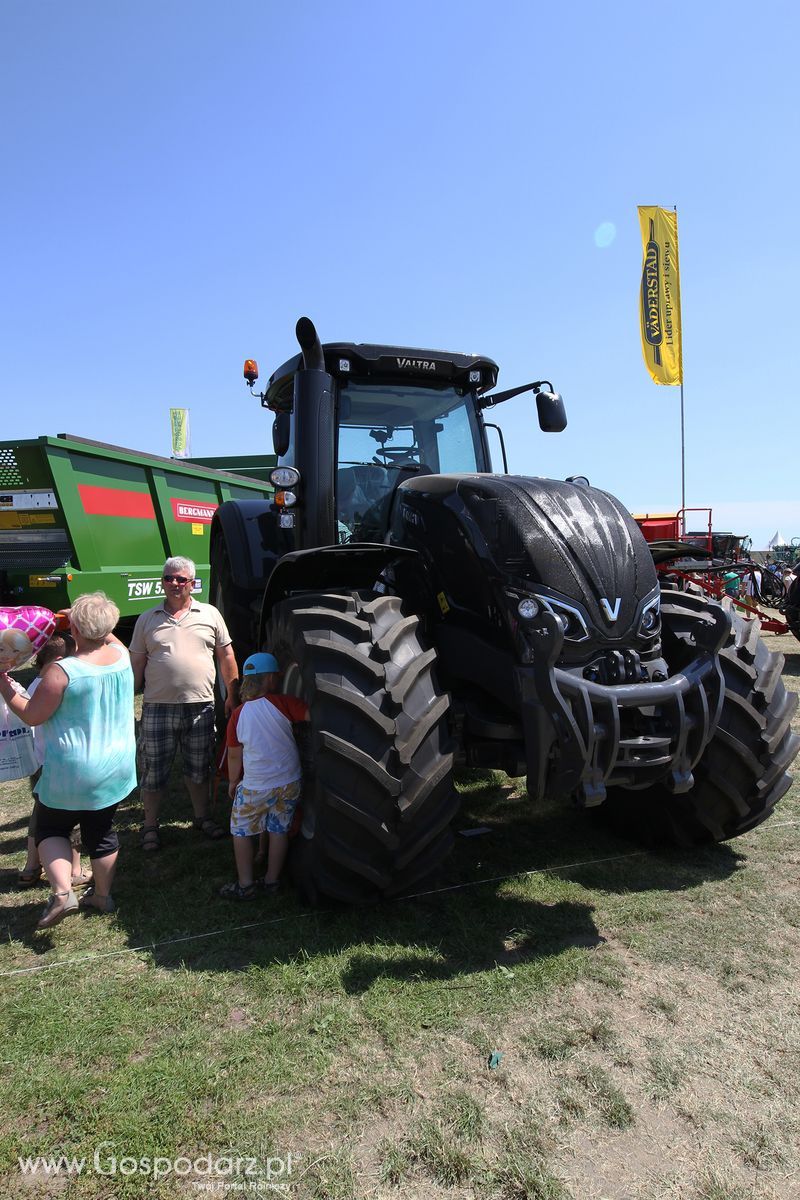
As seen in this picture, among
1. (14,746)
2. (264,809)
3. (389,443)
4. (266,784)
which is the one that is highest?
(389,443)

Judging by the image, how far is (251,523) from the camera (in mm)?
5168

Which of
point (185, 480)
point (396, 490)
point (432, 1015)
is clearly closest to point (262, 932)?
point (432, 1015)

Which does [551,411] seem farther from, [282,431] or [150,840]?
[150,840]

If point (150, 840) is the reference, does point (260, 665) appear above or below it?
above

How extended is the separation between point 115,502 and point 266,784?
7103 millimetres

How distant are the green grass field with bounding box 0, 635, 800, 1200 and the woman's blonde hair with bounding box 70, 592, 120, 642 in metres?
1.24

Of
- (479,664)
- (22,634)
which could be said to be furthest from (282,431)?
(479,664)

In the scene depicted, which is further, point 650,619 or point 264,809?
point 264,809

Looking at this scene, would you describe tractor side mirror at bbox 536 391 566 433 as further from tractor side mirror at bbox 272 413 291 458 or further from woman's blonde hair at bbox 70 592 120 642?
woman's blonde hair at bbox 70 592 120 642

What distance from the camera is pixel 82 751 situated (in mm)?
3199

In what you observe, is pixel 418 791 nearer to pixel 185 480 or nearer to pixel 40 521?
pixel 40 521

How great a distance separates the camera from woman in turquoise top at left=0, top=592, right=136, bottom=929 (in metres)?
3.13

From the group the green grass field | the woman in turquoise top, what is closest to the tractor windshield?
the woman in turquoise top

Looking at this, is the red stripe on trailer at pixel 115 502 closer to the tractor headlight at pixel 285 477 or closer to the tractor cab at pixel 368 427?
the tractor cab at pixel 368 427
